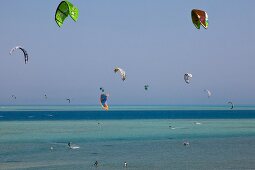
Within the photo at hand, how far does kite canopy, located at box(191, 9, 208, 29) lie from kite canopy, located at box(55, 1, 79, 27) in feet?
Answer: 14.2

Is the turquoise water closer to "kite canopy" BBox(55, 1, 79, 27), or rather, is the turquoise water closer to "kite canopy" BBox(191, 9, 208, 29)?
"kite canopy" BBox(191, 9, 208, 29)

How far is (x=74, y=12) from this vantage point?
19109mm

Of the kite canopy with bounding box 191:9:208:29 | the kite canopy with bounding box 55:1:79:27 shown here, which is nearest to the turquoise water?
the kite canopy with bounding box 191:9:208:29

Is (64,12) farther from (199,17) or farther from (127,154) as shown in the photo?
(127,154)

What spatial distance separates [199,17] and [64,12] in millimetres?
4923

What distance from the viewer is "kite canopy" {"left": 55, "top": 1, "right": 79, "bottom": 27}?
61.9 ft

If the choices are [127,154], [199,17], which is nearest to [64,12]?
[199,17]

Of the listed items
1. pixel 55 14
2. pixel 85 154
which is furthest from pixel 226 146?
pixel 55 14

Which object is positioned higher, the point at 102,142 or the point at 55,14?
the point at 55,14

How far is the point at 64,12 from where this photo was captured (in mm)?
19438

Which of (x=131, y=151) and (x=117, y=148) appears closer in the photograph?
(x=131, y=151)

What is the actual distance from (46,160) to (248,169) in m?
15.3

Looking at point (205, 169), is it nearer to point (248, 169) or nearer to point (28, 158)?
point (248, 169)

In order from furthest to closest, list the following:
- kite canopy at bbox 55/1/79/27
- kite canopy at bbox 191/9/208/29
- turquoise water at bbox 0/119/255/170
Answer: turquoise water at bbox 0/119/255/170, kite canopy at bbox 191/9/208/29, kite canopy at bbox 55/1/79/27
